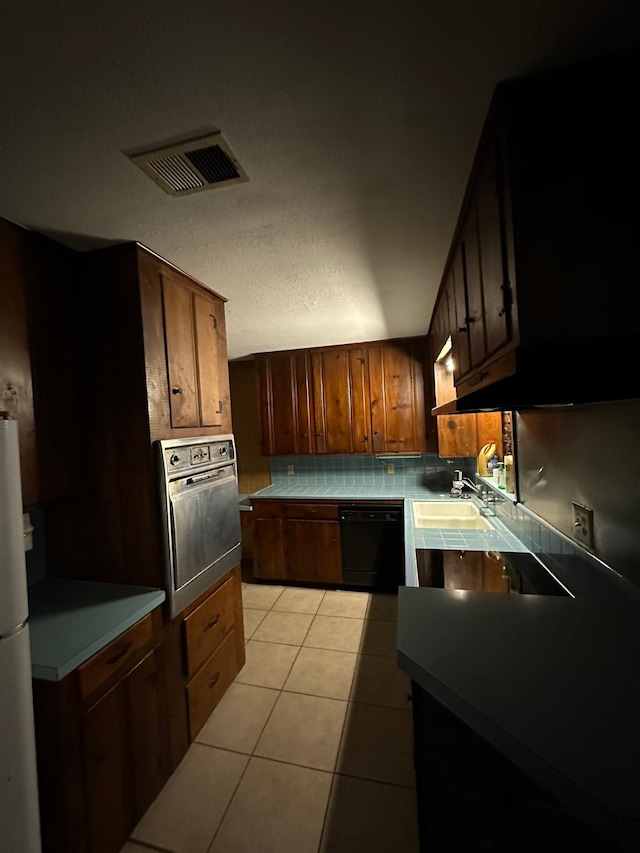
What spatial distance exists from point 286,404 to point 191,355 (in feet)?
6.00

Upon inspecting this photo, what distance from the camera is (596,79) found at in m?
0.79

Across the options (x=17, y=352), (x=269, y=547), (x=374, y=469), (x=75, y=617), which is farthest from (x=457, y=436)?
(x=17, y=352)

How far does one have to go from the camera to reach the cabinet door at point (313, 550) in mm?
3148

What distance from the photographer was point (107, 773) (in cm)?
117

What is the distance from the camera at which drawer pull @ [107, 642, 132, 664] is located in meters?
1.21

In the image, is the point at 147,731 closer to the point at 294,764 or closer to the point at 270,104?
the point at 294,764

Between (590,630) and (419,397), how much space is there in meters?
2.54

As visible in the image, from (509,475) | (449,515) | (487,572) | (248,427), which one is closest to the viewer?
(487,572)

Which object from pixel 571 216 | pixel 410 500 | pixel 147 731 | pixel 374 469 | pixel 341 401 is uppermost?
pixel 571 216

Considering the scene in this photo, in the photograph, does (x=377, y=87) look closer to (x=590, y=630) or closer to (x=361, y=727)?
(x=590, y=630)

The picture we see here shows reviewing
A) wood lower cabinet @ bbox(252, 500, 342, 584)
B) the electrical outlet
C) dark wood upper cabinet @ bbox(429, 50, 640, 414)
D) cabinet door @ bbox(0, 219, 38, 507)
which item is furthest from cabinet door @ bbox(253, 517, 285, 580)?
dark wood upper cabinet @ bbox(429, 50, 640, 414)

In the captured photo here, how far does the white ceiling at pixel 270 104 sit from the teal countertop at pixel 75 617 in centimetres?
147

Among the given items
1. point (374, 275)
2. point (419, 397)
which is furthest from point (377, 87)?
point (419, 397)

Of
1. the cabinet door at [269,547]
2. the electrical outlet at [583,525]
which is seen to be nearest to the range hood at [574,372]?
the electrical outlet at [583,525]
